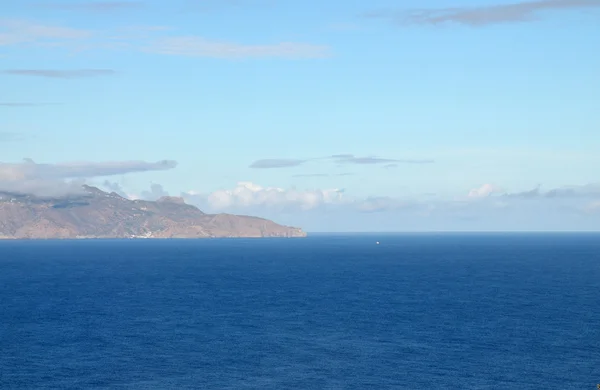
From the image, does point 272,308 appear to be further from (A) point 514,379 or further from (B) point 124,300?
(A) point 514,379

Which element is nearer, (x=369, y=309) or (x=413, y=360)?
(x=413, y=360)

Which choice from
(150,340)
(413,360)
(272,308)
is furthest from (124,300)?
(413,360)

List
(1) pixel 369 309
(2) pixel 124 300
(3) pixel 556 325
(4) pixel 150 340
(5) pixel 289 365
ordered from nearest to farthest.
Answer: (5) pixel 289 365
(4) pixel 150 340
(3) pixel 556 325
(1) pixel 369 309
(2) pixel 124 300

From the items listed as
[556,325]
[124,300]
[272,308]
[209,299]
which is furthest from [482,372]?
[124,300]

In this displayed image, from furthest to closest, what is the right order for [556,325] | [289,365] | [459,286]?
1. [459,286]
2. [556,325]
3. [289,365]

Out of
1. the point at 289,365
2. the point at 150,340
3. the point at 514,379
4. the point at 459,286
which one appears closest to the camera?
the point at 514,379

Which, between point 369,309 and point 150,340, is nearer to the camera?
point 150,340

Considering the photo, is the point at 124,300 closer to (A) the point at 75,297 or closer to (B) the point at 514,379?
(A) the point at 75,297

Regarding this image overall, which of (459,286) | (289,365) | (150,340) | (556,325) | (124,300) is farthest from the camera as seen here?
(459,286)
